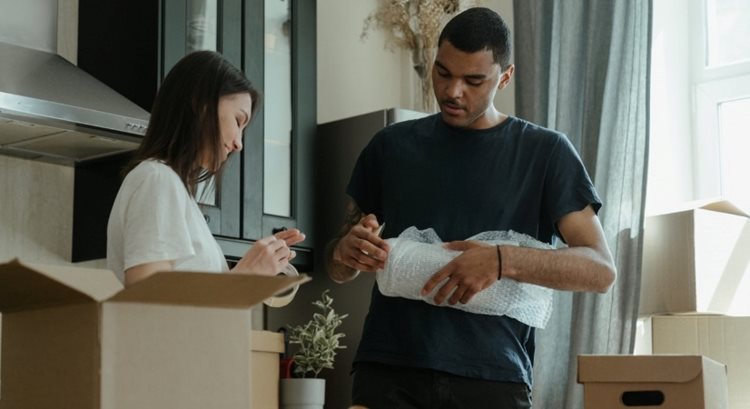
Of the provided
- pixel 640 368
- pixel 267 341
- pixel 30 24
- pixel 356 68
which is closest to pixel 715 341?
pixel 640 368

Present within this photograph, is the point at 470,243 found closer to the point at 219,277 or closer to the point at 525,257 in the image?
the point at 525,257

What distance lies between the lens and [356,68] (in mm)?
3807

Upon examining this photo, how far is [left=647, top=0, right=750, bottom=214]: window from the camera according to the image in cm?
340

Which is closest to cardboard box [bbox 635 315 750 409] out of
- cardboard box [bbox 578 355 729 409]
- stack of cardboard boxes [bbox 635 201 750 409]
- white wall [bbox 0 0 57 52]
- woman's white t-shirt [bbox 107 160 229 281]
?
stack of cardboard boxes [bbox 635 201 750 409]

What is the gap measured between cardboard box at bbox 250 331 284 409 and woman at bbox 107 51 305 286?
53.3 inches

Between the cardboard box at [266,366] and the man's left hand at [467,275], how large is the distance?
1390 millimetres

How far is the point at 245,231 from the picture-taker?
3154 millimetres

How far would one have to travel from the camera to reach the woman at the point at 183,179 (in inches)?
55.1

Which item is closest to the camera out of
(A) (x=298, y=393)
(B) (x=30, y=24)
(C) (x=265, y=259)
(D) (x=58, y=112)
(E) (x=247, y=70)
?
(C) (x=265, y=259)

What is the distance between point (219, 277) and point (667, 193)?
264 centimetres

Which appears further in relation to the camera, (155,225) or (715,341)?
(715,341)

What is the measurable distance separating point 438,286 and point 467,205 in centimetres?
19

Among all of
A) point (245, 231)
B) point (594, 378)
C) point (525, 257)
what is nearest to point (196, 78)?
point (525, 257)

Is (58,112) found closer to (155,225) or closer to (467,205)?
(467,205)
